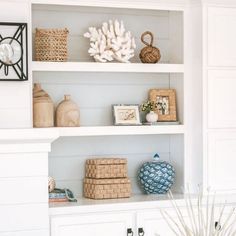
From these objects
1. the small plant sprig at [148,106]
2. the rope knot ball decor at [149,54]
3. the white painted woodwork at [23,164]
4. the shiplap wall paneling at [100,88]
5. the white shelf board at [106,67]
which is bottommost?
the white painted woodwork at [23,164]

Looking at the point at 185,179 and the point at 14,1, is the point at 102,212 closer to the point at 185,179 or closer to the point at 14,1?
the point at 185,179

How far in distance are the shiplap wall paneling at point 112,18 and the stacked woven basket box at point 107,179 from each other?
75cm

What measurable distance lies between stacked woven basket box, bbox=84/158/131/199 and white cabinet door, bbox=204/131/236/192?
22.4 inches

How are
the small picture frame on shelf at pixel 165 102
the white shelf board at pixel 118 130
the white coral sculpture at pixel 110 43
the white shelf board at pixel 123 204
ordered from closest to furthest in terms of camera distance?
the white shelf board at pixel 123 204, the white shelf board at pixel 118 130, the white coral sculpture at pixel 110 43, the small picture frame on shelf at pixel 165 102

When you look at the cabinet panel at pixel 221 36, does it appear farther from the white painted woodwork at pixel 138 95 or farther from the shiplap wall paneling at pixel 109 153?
the shiplap wall paneling at pixel 109 153

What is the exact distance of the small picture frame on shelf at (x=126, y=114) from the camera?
395cm

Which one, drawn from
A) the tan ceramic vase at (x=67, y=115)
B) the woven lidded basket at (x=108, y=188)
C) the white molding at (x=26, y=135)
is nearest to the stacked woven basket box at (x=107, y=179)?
the woven lidded basket at (x=108, y=188)

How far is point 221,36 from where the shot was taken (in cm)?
392

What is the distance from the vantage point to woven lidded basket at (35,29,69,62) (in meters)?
3.69

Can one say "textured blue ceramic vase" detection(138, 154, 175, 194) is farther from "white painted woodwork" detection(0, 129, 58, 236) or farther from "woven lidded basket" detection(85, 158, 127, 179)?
"white painted woodwork" detection(0, 129, 58, 236)

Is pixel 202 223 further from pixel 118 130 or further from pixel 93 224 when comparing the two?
pixel 118 130

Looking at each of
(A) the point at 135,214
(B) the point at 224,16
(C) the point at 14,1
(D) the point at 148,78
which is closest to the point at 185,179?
(A) the point at 135,214

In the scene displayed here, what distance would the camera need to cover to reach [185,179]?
4.01 m

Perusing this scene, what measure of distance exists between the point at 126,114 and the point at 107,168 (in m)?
0.41
